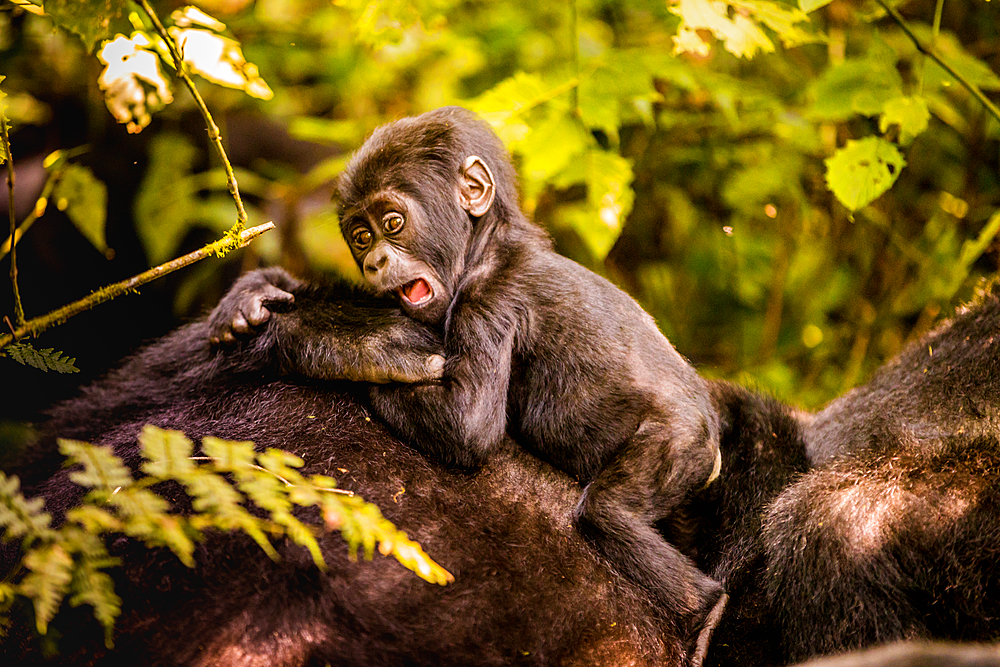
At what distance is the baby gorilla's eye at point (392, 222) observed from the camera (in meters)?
1.84

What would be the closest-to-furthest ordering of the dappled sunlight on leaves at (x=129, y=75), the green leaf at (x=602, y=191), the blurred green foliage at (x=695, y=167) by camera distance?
the dappled sunlight on leaves at (x=129, y=75) < the green leaf at (x=602, y=191) < the blurred green foliage at (x=695, y=167)

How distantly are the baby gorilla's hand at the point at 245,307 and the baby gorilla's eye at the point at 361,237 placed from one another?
20cm

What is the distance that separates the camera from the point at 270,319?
69.2 inches

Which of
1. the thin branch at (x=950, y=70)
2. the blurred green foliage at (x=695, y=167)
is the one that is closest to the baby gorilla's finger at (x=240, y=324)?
the blurred green foliage at (x=695, y=167)

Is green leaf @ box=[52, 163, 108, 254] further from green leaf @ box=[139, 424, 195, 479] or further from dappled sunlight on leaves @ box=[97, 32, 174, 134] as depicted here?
green leaf @ box=[139, 424, 195, 479]

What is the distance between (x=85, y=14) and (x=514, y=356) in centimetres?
118

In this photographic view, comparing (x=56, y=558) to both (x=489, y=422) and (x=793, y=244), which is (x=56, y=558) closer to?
(x=489, y=422)

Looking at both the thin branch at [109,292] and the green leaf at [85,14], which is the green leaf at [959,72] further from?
the green leaf at [85,14]

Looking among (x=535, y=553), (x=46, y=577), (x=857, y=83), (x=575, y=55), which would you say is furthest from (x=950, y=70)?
(x=46, y=577)

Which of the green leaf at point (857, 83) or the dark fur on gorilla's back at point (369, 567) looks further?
the green leaf at point (857, 83)

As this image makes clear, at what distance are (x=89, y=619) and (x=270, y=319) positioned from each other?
0.68m

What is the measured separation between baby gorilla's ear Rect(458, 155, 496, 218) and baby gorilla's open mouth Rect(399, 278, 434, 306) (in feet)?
0.71

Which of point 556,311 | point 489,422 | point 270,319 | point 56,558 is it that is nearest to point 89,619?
point 56,558

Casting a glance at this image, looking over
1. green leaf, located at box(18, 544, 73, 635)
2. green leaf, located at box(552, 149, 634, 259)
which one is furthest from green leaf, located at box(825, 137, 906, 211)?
green leaf, located at box(18, 544, 73, 635)
